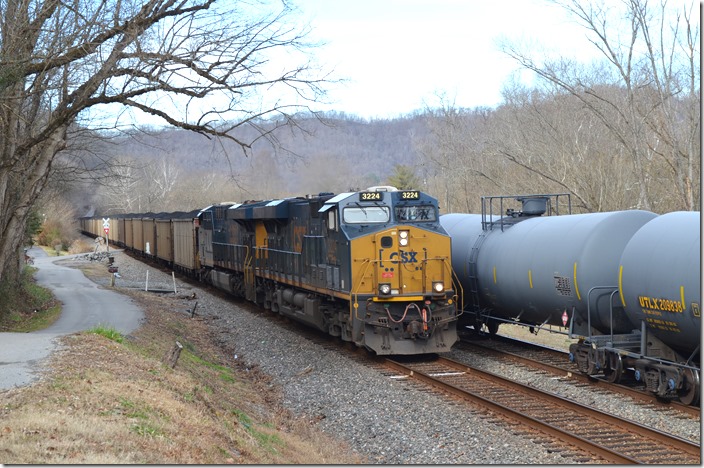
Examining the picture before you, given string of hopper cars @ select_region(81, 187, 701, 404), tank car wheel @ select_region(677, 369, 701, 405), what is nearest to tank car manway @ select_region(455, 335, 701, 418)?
tank car wheel @ select_region(677, 369, 701, 405)

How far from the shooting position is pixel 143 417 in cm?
1005

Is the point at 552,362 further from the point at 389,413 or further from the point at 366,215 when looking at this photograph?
the point at 389,413

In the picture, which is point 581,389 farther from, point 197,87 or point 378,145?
point 378,145

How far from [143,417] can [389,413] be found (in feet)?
15.7

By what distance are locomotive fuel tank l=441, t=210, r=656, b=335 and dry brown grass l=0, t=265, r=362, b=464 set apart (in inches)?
232

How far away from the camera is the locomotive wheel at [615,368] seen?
14.2m

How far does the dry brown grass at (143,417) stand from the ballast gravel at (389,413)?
0.49 meters

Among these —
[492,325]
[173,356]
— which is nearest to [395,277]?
[492,325]

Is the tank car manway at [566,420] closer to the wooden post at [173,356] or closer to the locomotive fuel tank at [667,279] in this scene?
the locomotive fuel tank at [667,279]

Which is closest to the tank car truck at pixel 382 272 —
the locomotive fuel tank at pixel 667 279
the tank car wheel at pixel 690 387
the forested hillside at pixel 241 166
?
the locomotive fuel tank at pixel 667 279

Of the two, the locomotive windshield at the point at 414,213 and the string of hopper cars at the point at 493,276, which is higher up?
the locomotive windshield at the point at 414,213

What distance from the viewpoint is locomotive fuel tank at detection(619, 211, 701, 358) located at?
39.6 feet

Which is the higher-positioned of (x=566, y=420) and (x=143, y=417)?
(x=143, y=417)

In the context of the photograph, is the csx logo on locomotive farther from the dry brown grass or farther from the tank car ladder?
the dry brown grass
